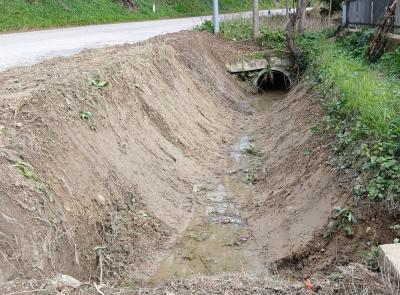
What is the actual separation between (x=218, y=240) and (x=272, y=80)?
1265 cm

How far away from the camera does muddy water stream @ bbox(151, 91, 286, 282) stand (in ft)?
19.8

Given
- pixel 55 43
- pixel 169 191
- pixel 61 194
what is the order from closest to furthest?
pixel 61 194 → pixel 169 191 → pixel 55 43

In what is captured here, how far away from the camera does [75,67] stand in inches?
341

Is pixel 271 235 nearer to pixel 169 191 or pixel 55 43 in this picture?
pixel 169 191

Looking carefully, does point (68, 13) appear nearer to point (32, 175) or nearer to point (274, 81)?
point (274, 81)

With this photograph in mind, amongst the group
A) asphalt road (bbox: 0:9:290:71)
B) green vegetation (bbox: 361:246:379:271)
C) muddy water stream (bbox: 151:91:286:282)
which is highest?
asphalt road (bbox: 0:9:290:71)

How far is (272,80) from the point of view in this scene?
60.5ft

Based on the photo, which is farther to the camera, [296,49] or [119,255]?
[296,49]

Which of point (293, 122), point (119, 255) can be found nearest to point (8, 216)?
point (119, 255)

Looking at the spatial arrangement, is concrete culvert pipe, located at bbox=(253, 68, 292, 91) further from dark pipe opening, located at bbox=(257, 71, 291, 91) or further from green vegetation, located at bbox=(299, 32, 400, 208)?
green vegetation, located at bbox=(299, 32, 400, 208)

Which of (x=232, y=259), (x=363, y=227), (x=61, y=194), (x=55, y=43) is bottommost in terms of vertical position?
(x=232, y=259)

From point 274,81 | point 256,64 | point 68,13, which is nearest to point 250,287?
point 256,64

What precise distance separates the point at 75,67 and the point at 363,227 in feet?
19.4

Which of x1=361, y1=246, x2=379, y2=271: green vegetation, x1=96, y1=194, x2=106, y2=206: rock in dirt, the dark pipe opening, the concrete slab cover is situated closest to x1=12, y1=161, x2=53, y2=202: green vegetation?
x1=96, y1=194, x2=106, y2=206: rock in dirt
